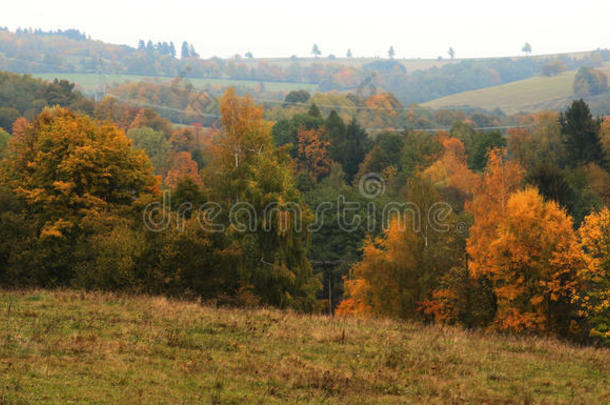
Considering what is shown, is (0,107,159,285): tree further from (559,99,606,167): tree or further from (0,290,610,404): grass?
(559,99,606,167): tree

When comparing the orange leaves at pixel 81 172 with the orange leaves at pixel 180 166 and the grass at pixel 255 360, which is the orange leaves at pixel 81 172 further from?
the orange leaves at pixel 180 166

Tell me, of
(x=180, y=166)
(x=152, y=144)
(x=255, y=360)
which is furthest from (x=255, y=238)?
(x=152, y=144)

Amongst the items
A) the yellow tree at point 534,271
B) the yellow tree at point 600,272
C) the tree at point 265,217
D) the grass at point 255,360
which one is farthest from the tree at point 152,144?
the grass at point 255,360

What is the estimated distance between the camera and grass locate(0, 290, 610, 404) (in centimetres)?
1822

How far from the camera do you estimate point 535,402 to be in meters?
19.5

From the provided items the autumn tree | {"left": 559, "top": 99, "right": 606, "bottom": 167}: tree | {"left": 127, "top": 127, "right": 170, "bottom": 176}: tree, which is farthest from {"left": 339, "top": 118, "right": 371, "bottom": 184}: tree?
the autumn tree

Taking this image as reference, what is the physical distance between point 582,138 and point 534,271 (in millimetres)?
64036

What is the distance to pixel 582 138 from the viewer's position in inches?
4250

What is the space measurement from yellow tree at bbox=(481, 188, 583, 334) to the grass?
2108cm

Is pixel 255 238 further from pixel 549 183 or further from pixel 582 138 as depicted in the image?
pixel 582 138

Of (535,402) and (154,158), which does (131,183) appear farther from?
(154,158)

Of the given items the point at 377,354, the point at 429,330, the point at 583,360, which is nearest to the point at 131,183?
the point at 429,330

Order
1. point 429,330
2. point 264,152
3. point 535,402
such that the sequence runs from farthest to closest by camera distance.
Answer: point 264,152 < point 429,330 < point 535,402

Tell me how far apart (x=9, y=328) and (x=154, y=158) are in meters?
121
